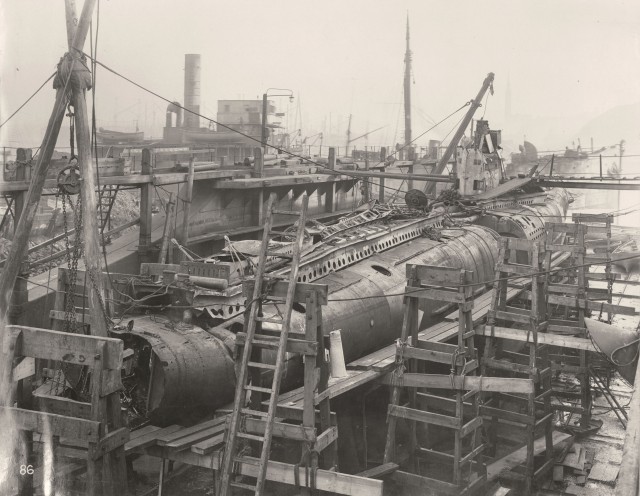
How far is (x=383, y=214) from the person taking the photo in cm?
2155

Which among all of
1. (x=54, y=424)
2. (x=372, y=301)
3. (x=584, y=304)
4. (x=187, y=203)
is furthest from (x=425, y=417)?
(x=187, y=203)

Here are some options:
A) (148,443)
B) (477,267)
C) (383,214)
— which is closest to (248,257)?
(148,443)

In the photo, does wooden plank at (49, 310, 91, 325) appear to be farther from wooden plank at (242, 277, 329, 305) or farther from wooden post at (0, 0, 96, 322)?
wooden plank at (242, 277, 329, 305)

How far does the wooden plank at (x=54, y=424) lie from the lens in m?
9.51

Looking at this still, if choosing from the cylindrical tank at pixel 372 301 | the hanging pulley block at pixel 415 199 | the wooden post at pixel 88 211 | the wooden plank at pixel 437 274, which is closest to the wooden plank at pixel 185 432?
the cylindrical tank at pixel 372 301

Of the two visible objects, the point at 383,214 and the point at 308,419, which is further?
the point at 383,214

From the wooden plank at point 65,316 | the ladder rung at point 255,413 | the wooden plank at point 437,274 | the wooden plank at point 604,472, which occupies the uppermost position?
the wooden plank at point 437,274

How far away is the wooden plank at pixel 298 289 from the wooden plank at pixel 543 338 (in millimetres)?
5658

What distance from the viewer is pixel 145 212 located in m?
20.9

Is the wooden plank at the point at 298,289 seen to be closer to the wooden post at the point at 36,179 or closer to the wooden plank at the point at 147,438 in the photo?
the wooden plank at the point at 147,438

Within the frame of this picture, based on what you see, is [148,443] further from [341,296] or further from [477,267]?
[477,267]

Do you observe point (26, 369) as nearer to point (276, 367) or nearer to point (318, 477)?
point (276, 367)

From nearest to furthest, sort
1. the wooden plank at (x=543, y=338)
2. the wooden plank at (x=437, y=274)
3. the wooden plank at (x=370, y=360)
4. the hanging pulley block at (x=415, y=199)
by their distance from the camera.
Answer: the wooden plank at (x=437, y=274)
the wooden plank at (x=370, y=360)
the wooden plank at (x=543, y=338)
the hanging pulley block at (x=415, y=199)

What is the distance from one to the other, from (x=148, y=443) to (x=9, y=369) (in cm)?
270
